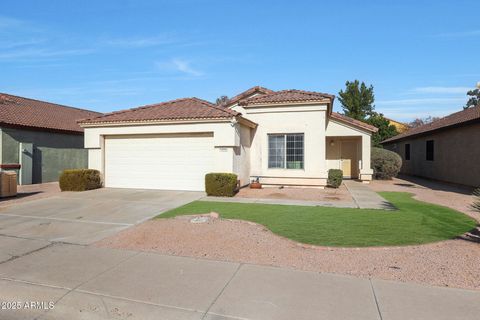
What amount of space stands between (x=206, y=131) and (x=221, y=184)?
2.72 meters

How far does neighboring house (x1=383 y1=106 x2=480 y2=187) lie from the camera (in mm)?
15180

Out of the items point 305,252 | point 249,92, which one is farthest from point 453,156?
point 305,252

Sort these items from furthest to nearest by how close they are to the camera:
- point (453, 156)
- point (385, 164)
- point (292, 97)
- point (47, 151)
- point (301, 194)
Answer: point (385, 164), point (47, 151), point (453, 156), point (292, 97), point (301, 194)

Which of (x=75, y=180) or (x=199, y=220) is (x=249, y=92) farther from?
(x=199, y=220)

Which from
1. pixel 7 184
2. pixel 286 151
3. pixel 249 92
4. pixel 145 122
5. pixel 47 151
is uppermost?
pixel 249 92

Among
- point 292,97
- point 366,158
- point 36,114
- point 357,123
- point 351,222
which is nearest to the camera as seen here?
point 351,222

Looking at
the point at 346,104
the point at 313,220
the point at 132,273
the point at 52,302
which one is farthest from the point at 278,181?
the point at 346,104

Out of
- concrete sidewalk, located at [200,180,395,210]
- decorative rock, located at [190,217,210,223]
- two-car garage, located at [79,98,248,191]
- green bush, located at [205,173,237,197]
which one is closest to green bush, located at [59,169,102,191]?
two-car garage, located at [79,98,248,191]

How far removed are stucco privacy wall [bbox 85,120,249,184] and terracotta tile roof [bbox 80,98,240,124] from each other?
1.00 ft

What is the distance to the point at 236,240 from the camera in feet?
21.9

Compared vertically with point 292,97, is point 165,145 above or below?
below

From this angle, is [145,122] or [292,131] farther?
[292,131]

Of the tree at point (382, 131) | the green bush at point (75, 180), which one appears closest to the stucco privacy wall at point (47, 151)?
the green bush at point (75, 180)

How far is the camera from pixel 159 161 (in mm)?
14867
